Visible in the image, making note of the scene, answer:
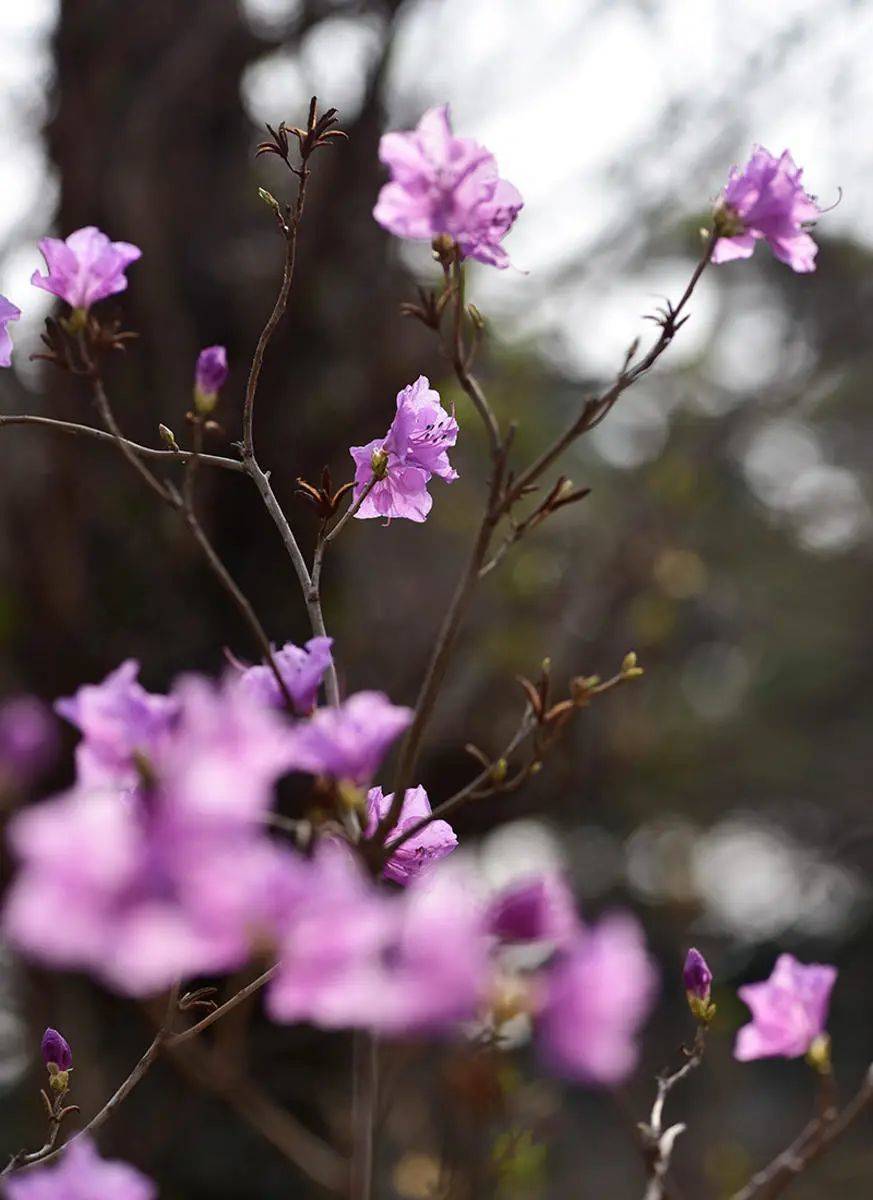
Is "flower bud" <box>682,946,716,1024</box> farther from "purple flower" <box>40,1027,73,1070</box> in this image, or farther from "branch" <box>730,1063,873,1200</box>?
"purple flower" <box>40,1027,73,1070</box>

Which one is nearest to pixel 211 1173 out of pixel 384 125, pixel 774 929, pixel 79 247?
pixel 384 125

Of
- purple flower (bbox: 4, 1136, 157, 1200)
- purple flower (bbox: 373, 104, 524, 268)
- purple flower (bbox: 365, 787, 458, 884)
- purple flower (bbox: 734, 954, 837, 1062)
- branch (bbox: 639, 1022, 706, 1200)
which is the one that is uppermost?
purple flower (bbox: 373, 104, 524, 268)

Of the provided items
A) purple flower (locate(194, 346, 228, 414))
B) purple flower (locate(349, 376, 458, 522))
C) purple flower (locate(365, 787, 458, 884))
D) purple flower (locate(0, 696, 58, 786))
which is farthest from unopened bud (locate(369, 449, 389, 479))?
purple flower (locate(0, 696, 58, 786))

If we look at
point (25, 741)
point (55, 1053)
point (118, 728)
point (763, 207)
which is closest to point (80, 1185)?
point (118, 728)

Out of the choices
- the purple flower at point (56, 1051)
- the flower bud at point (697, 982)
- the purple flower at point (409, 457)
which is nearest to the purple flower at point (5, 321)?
the purple flower at point (409, 457)

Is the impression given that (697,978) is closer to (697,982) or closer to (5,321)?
(697,982)

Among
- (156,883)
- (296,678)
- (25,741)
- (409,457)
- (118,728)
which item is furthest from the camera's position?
(25,741)
